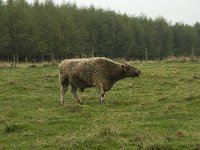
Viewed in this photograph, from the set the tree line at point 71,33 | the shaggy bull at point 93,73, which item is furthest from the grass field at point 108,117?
the tree line at point 71,33

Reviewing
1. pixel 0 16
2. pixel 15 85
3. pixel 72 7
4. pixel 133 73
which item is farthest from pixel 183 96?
pixel 72 7

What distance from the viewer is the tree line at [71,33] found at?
60531 mm

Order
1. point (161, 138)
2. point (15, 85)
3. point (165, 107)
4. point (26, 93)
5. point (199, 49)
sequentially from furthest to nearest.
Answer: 1. point (199, 49)
2. point (15, 85)
3. point (26, 93)
4. point (165, 107)
5. point (161, 138)

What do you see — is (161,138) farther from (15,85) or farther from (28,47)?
(28,47)

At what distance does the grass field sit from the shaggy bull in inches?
31.7

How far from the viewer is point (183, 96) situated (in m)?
18.8

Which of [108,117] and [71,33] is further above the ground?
[71,33]

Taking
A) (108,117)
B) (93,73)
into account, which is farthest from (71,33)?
(108,117)

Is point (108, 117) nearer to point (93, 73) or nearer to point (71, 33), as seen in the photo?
point (93, 73)

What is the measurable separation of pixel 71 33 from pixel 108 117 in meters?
53.4

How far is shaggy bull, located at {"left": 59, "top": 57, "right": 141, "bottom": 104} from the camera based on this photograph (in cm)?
1914

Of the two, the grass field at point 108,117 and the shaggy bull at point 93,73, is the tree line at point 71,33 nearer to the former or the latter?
the grass field at point 108,117

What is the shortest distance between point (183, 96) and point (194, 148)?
8.37 meters

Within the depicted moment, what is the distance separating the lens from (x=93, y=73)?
19.2m
